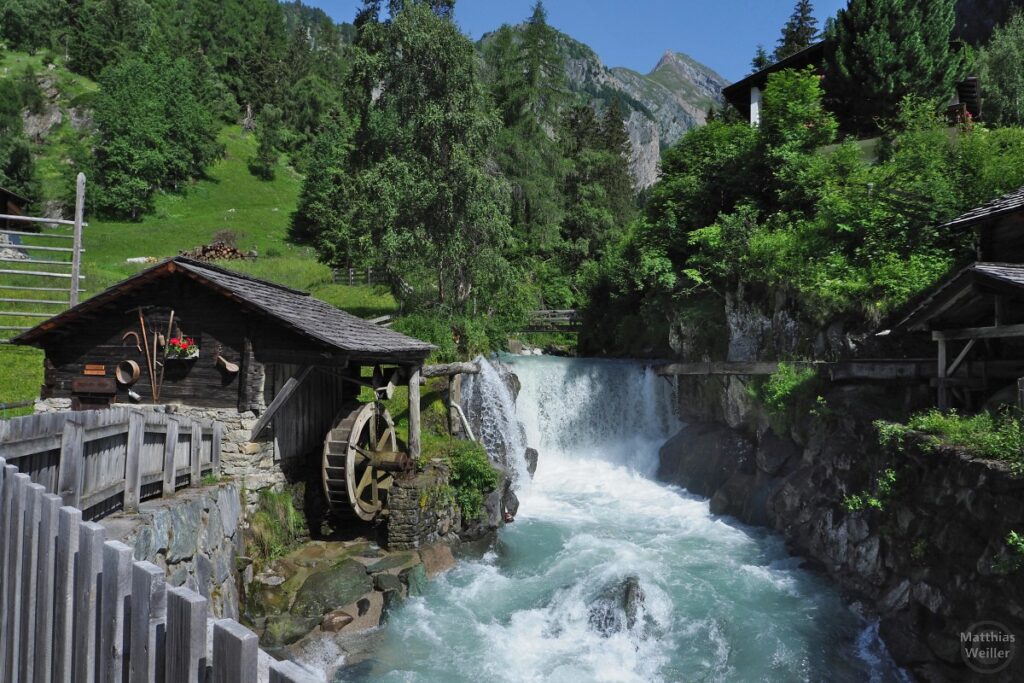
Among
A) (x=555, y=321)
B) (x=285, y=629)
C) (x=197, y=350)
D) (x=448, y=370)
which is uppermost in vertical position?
(x=555, y=321)

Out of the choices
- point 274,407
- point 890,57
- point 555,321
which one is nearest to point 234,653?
point 274,407

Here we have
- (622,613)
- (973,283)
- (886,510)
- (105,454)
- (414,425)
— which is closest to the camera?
(105,454)

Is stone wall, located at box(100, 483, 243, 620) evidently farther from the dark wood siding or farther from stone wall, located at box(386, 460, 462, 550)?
stone wall, located at box(386, 460, 462, 550)

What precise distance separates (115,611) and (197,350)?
9364 mm

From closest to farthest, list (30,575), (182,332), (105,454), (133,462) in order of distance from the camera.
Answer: (30,575), (105,454), (133,462), (182,332)

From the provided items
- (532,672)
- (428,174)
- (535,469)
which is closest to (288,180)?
(428,174)

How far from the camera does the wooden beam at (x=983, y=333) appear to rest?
32.7 ft

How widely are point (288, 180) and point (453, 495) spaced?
2271 inches

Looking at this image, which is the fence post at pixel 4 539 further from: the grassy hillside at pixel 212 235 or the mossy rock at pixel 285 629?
the grassy hillside at pixel 212 235

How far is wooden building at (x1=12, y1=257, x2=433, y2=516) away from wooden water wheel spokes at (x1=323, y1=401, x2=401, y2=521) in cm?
98

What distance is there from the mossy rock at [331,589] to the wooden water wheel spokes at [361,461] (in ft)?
5.54

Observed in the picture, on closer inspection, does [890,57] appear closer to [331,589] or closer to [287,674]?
[331,589]

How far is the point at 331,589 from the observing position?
10.1 meters

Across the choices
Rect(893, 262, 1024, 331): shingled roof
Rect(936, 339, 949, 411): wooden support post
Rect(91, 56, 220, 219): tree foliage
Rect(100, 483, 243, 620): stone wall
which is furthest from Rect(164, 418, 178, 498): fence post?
Rect(91, 56, 220, 219): tree foliage
